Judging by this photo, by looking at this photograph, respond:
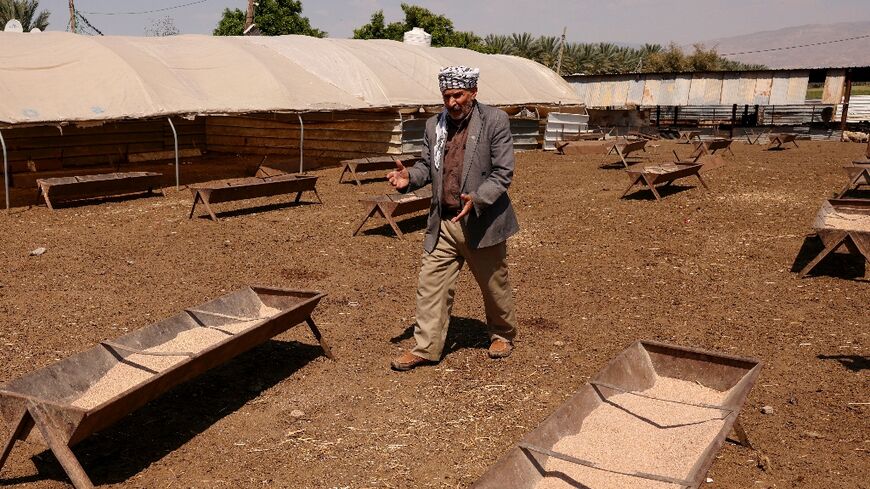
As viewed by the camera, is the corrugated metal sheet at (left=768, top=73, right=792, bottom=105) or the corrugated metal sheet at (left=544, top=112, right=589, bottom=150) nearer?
the corrugated metal sheet at (left=544, top=112, right=589, bottom=150)

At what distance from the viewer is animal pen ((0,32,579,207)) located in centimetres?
1553

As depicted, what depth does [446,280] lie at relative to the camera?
593 cm

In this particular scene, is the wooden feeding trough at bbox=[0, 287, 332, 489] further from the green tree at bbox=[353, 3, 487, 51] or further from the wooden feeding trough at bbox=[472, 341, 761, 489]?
the green tree at bbox=[353, 3, 487, 51]

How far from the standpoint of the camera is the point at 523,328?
733 cm

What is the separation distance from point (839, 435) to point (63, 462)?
15.9 feet

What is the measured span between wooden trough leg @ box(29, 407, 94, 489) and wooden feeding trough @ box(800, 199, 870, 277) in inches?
316

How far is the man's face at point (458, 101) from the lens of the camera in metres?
5.59

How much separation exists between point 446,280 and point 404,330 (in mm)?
1515

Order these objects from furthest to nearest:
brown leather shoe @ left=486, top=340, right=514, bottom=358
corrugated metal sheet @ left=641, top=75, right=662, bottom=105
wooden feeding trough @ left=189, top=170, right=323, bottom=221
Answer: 1. corrugated metal sheet @ left=641, top=75, right=662, bottom=105
2. wooden feeding trough @ left=189, top=170, right=323, bottom=221
3. brown leather shoe @ left=486, top=340, right=514, bottom=358

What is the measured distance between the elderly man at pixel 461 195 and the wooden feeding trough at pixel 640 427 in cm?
136

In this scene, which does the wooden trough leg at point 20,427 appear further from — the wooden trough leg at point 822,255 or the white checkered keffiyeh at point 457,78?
the wooden trough leg at point 822,255

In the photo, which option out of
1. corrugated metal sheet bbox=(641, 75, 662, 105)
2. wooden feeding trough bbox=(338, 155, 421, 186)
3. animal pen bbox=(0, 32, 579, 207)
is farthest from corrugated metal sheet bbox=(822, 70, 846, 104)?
wooden feeding trough bbox=(338, 155, 421, 186)

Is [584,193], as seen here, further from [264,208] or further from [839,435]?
[839,435]

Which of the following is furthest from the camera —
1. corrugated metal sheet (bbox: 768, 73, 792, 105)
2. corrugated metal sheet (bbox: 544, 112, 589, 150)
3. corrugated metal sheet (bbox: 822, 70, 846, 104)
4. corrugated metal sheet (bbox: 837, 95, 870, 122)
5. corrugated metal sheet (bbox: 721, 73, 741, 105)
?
corrugated metal sheet (bbox: 837, 95, 870, 122)
